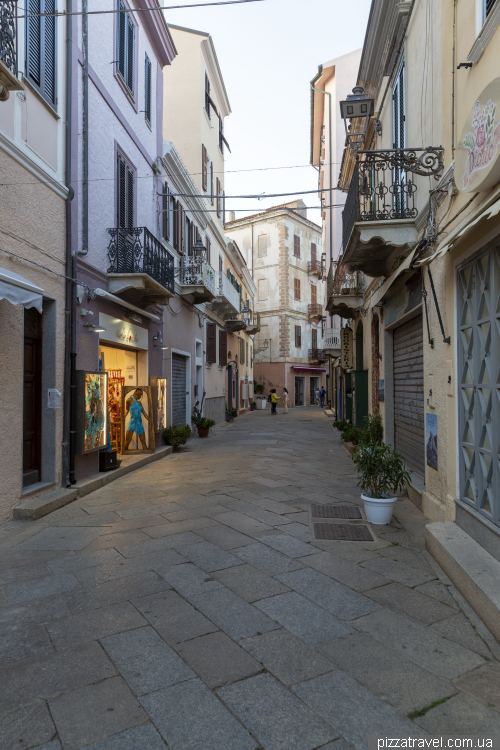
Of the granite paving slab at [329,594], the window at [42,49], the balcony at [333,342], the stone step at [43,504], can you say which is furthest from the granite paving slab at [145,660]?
the balcony at [333,342]

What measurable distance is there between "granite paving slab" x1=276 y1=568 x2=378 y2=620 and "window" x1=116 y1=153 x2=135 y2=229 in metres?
7.54

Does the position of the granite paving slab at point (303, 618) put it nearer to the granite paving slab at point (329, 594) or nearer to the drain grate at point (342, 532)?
the granite paving slab at point (329, 594)

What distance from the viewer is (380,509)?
5.43 metres

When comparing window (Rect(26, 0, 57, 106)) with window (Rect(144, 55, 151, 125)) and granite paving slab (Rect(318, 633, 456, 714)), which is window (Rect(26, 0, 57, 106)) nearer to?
window (Rect(144, 55, 151, 125))

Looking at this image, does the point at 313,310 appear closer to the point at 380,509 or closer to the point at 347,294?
the point at 347,294

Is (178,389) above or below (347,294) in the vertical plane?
below

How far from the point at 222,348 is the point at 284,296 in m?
16.3

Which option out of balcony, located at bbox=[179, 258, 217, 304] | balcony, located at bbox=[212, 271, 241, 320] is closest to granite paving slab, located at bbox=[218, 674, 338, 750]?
balcony, located at bbox=[179, 258, 217, 304]

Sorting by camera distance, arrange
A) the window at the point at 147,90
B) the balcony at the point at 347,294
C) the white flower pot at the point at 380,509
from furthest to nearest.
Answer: the balcony at the point at 347,294 → the window at the point at 147,90 → the white flower pot at the point at 380,509

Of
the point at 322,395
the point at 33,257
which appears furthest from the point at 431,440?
the point at 322,395

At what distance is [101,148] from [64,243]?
2.52 meters

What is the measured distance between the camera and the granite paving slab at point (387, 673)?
243 centimetres

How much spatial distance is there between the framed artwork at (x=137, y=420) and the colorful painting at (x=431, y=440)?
6.37 meters

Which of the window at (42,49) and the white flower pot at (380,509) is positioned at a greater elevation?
the window at (42,49)
